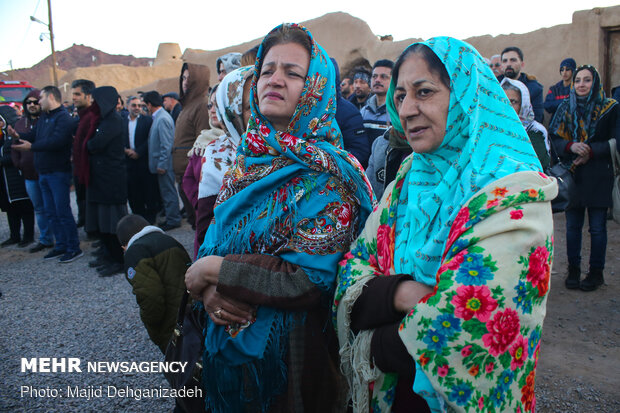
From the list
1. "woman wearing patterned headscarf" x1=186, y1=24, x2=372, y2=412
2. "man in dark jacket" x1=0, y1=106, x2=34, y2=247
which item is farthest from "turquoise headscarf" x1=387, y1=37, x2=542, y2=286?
"man in dark jacket" x1=0, y1=106, x2=34, y2=247

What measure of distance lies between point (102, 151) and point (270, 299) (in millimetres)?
4859

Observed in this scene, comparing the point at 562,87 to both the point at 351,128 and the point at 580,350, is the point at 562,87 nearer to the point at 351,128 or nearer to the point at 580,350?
the point at 351,128

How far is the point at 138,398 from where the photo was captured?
120 inches

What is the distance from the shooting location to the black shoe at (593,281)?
14.7ft

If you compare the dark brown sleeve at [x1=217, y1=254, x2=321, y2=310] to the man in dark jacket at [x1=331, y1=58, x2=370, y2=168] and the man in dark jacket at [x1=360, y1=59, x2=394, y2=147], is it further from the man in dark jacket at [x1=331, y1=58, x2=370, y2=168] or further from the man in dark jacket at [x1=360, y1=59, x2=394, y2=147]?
the man in dark jacket at [x1=360, y1=59, x2=394, y2=147]

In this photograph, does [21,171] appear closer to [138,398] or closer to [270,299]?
[138,398]

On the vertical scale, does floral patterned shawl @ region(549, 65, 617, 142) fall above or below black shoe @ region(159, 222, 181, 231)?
above

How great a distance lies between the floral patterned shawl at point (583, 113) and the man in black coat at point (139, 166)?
615 cm

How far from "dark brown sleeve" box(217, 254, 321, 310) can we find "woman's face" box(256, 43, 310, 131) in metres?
0.60

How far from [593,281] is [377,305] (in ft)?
13.4

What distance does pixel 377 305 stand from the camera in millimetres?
1393

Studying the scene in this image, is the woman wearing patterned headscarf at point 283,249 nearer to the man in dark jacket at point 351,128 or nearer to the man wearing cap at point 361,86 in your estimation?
the man in dark jacket at point 351,128

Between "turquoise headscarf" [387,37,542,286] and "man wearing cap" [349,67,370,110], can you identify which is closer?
"turquoise headscarf" [387,37,542,286]

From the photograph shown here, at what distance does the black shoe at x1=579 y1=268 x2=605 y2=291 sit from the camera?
4469 mm
